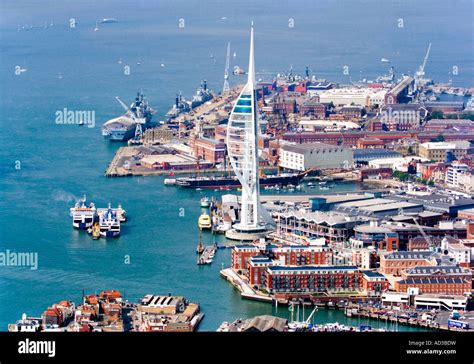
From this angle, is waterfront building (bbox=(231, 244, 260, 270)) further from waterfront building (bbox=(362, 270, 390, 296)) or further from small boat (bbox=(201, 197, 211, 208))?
small boat (bbox=(201, 197, 211, 208))

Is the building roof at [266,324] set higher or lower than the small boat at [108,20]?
lower

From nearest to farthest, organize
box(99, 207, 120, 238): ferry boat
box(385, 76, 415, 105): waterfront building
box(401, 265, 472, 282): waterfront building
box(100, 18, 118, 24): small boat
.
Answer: box(401, 265, 472, 282): waterfront building, box(99, 207, 120, 238): ferry boat, box(385, 76, 415, 105): waterfront building, box(100, 18, 118, 24): small boat

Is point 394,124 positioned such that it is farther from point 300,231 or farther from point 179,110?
point 300,231

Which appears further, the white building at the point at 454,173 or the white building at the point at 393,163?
the white building at the point at 393,163

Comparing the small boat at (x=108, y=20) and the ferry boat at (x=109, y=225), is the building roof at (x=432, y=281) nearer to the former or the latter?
the ferry boat at (x=109, y=225)

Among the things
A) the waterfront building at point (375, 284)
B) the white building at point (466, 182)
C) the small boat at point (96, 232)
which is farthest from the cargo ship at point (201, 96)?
the waterfront building at point (375, 284)

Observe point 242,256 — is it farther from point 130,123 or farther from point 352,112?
point 352,112

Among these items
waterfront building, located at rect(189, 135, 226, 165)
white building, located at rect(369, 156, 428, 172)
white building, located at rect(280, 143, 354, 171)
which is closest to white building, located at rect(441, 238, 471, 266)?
white building, located at rect(369, 156, 428, 172)
